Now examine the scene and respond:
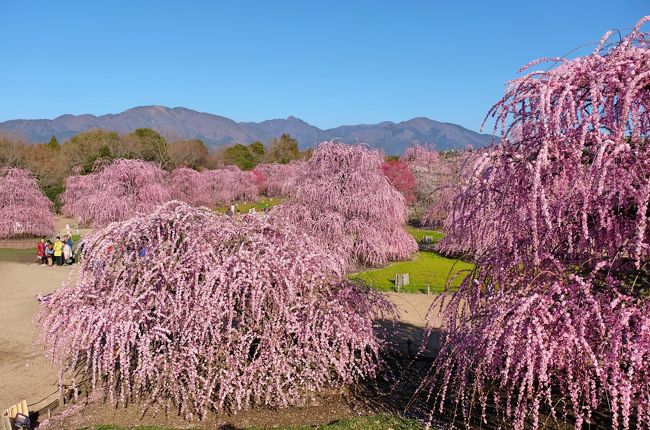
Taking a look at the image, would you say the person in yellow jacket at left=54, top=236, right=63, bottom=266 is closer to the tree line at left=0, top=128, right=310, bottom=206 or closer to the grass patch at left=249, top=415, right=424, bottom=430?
the tree line at left=0, top=128, right=310, bottom=206

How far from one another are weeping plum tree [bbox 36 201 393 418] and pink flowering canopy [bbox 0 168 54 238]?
23706 millimetres

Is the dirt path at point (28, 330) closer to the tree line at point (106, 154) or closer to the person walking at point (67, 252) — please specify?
the person walking at point (67, 252)

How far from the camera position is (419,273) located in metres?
20.5

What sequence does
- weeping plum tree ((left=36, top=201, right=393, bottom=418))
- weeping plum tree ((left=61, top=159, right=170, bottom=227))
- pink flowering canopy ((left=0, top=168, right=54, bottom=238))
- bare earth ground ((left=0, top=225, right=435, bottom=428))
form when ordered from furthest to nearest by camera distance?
pink flowering canopy ((left=0, top=168, right=54, bottom=238)) → weeping plum tree ((left=61, top=159, right=170, bottom=227)) → bare earth ground ((left=0, top=225, right=435, bottom=428)) → weeping plum tree ((left=36, top=201, right=393, bottom=418))

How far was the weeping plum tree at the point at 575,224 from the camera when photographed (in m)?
4.91

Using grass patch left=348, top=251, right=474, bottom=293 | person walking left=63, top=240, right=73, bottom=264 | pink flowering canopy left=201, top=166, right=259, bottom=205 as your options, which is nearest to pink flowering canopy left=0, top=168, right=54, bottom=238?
person walking left=63, top=240, right=73, bottom=264

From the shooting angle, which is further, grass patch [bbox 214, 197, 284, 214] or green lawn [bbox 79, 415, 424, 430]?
grass patch [bbox 214, 197, 284, 214]

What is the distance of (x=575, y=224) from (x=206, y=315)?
5543 millimetres

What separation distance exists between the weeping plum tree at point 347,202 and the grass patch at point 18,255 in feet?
46.3

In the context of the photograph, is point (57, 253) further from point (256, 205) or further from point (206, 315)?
point (256, 205)

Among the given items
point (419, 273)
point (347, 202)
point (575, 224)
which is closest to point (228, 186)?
point (347, 202)

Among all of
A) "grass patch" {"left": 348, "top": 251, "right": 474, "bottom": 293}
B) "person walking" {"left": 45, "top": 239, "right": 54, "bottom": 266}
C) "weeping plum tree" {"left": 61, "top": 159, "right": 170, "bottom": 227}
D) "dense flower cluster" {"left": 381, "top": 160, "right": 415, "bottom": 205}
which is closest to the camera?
"grass patch" {"left": 348, "top": 251, "right": 474, "bottom": 293}

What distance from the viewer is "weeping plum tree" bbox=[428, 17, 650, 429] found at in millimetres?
4914

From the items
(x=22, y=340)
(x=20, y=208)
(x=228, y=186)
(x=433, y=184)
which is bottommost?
(x=22, y=340)
